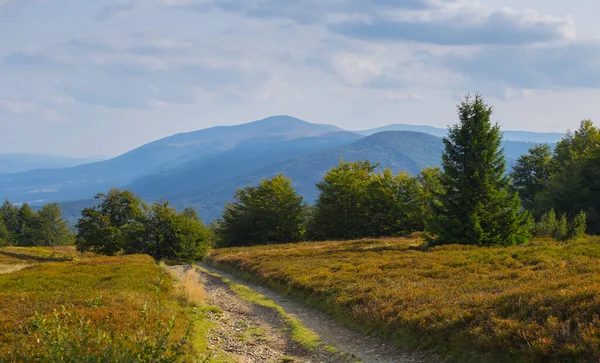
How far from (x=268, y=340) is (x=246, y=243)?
6118cm

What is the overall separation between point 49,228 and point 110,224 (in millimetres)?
64015

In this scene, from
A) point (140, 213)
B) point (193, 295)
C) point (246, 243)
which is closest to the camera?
point (193, 295)

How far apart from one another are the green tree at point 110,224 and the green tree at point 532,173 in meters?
60.3

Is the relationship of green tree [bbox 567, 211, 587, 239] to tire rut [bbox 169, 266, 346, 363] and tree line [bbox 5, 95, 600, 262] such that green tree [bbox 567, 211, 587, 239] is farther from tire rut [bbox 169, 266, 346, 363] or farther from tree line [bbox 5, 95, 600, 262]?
tire rut [bbox 169, 266, 346, 363]

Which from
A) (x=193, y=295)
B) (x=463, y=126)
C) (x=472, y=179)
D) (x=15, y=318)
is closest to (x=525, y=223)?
(x=472, y=179)

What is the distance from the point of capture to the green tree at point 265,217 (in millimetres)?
72688

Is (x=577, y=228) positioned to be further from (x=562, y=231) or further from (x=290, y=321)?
(x=290, y=321)

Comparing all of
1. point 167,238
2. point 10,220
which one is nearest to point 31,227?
point 10,220

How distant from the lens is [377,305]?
586 inches

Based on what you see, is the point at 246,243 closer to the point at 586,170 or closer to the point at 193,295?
the point at 586,170

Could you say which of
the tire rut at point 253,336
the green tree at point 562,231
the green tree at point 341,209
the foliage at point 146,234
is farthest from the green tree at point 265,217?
the tire rut at point 253,336

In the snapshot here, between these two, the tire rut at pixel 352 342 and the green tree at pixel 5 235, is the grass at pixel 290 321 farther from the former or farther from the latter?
the green tree at pixel 5 235

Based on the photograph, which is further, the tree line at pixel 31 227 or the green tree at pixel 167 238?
the tree line at pixel 31 227

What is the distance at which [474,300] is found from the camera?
12.6 meters
